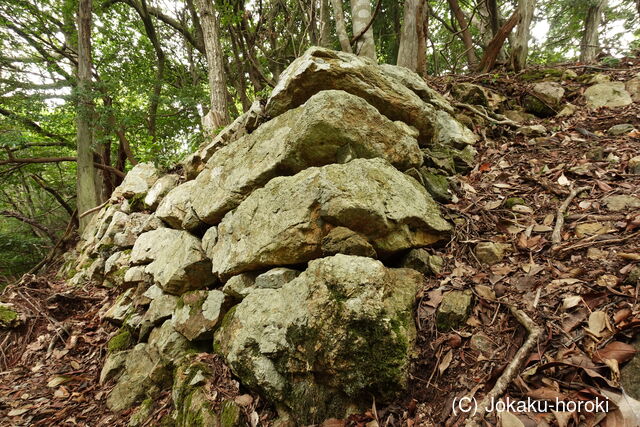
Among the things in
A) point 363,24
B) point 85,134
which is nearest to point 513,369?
point 363,24

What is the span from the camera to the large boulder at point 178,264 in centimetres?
332

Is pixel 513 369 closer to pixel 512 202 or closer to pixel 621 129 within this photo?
pixel 512 202

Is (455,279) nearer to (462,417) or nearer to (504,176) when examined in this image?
(462,417)

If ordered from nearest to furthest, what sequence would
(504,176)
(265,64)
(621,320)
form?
(621,320) → (504,176) → (265,64)

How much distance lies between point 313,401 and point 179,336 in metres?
1.75

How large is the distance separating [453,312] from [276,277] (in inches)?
55.9

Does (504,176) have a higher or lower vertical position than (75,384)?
higher

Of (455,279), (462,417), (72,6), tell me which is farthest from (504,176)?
(72,6)

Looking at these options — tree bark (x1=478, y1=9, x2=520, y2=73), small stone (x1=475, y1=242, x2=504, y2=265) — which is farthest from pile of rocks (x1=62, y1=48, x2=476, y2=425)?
tree bark (x1=478, y1=9, x2=520, y2=73)

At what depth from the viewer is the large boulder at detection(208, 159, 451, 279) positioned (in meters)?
2.45

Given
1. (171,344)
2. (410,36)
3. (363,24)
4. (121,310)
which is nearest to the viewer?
(171,344)

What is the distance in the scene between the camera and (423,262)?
2.58 metres

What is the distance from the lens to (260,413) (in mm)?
2203

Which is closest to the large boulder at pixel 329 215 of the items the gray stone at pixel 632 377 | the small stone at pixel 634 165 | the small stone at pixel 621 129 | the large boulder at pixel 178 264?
the large boulder at pixel 178 264
